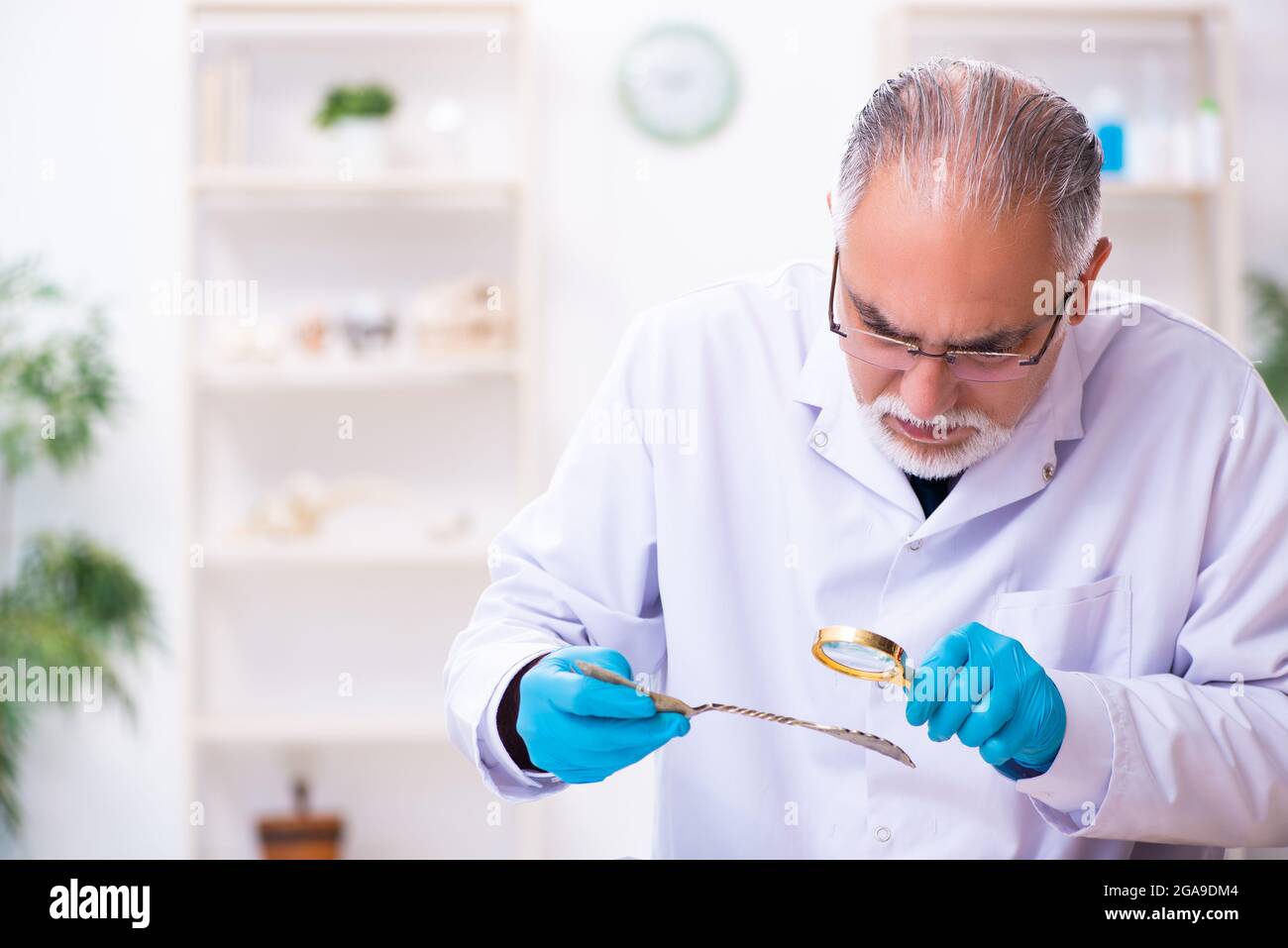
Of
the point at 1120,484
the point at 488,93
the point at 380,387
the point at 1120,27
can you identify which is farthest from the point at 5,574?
the point at 1120,27

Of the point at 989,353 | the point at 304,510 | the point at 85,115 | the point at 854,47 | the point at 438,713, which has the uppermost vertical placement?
the point at 854,47

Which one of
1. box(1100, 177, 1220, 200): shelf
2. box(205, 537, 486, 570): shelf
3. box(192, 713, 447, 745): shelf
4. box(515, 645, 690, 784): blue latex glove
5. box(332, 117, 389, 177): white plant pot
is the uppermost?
box(332, 117, 389, 177): white plant pot

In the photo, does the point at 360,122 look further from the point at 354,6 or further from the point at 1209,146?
the point at 1209,146

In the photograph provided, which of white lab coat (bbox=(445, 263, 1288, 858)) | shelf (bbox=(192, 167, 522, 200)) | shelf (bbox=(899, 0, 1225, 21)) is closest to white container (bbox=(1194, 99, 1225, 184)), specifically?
shelf (bbox=(899, 0, 1225, 21))

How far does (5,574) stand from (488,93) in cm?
168

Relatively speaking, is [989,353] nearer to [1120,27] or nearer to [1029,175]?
Answer: [1029,175]

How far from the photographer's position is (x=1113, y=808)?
107 centimetres

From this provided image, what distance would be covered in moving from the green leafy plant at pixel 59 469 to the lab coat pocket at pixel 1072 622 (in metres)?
2.16

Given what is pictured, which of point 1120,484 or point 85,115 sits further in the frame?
point 85,115

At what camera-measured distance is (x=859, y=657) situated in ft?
3.68

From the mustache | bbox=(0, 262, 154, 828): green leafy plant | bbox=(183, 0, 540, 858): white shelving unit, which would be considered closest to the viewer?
the mustache

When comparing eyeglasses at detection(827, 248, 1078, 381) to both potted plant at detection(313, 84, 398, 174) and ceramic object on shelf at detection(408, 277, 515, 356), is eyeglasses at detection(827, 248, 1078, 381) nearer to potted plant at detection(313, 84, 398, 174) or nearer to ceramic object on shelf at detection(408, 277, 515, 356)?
ceramic object on shelf at detection(408, 277, 515, 356)

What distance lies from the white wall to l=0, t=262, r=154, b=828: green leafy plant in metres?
0.18

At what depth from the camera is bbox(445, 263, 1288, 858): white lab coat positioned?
1.17 metres
